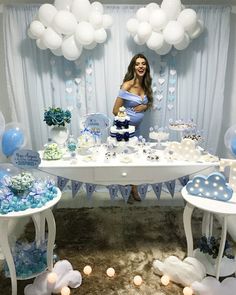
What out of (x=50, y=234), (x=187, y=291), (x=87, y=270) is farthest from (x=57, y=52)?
(x=187, y=291)

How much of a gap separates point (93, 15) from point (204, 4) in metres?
1.30

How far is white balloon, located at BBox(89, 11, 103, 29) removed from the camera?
2729 mm

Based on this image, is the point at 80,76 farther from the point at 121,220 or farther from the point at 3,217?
the point at 3,217

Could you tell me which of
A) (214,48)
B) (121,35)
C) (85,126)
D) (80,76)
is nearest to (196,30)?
(214,48)

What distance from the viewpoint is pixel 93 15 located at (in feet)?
8.98

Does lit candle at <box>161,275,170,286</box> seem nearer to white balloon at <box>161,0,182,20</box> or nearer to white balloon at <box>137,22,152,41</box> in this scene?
white balloon at <box>137,22,152,41</box>

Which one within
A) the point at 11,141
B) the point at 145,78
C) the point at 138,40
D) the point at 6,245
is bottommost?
the point at 6,245

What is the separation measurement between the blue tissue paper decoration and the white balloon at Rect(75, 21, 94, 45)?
175 cm

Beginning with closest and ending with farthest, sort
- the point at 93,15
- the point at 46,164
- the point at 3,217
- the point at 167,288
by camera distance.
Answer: the point at 3,217 → the point at 167,288 → the point at 46,164 → the point at 93,15

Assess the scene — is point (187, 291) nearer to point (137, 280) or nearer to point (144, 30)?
point (137, 280)

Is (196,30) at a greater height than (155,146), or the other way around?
(196,30)

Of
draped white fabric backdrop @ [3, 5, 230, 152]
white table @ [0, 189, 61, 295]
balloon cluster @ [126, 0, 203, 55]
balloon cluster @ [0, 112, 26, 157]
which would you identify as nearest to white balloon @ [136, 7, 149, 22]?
balloon cluster @ [126, 0, 203, 55]

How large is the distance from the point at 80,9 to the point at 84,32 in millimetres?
223

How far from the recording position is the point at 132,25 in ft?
9.34
